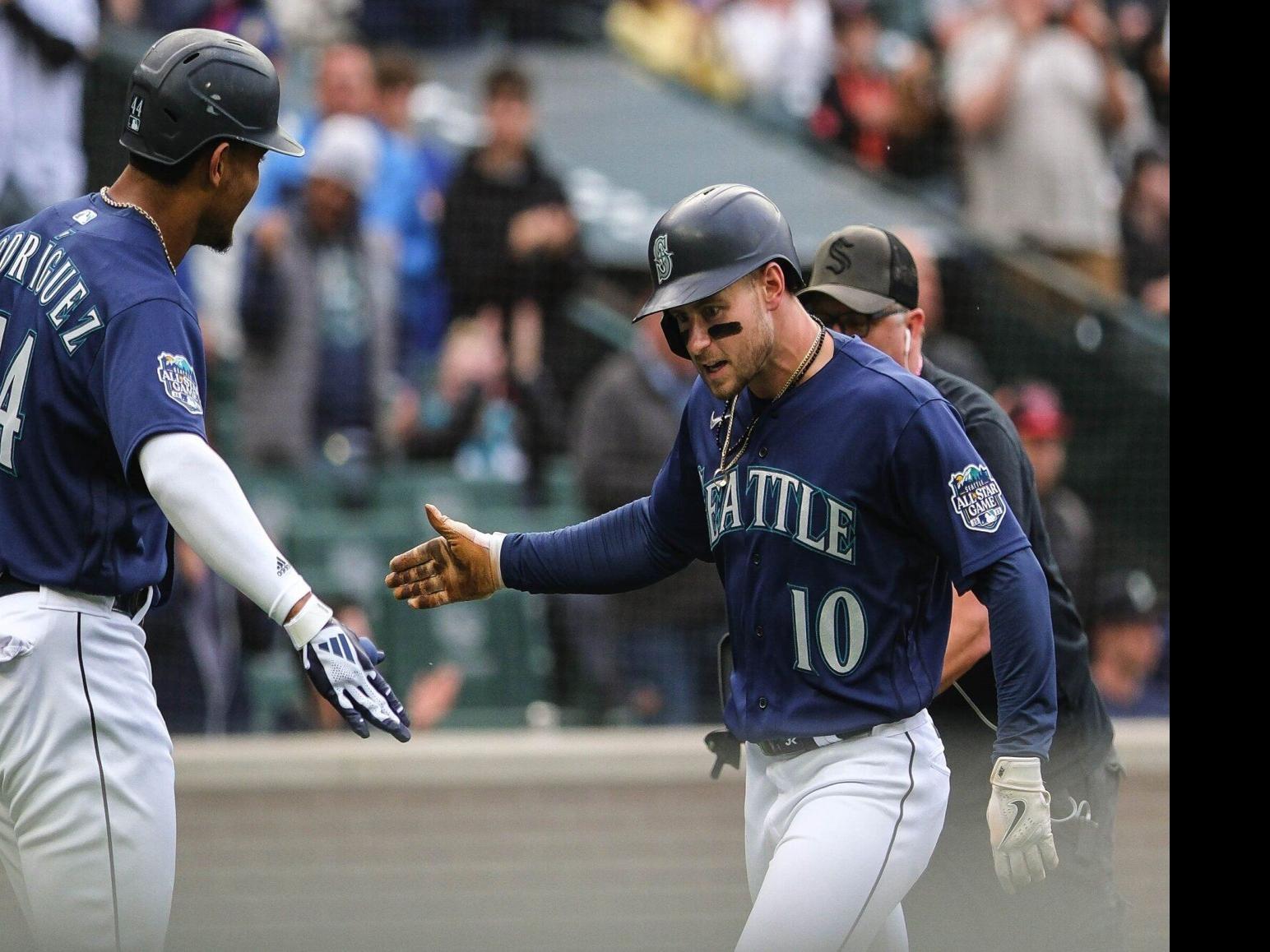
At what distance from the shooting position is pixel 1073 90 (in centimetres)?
917

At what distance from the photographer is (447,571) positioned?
3693mm

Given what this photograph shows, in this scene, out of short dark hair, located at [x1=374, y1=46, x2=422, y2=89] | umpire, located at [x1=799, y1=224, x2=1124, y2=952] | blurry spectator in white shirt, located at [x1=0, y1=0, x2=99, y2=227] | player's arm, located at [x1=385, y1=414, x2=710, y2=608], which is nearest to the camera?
player's arm, located at [x1=385, y1=414, x2=710, y2=608]

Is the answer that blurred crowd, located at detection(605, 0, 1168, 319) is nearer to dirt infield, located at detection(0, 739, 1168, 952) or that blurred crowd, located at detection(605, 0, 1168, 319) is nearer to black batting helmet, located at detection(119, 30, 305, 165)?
dirt infield, located at detection(0, 739, 1168, 952)

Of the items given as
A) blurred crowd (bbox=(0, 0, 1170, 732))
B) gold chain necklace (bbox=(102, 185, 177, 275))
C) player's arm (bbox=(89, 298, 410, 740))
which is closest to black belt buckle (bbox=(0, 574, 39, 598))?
player's arm (bbox=(89, 298, 410, 740))

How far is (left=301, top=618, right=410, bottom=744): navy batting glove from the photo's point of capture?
3.00 m

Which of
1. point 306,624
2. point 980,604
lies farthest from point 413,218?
point 306,624

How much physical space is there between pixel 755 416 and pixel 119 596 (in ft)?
3.85

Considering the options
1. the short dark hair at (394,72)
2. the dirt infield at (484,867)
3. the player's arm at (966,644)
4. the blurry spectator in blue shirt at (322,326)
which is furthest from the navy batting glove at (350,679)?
the short dark hair at (394,72)

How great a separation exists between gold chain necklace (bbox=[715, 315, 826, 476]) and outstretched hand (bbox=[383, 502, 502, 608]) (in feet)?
Result: 1.80

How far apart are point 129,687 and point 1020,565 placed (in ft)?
5.00

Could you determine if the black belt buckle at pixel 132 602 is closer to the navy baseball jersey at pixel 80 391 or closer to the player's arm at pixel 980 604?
the navy baseball jersey at pixel 80 391

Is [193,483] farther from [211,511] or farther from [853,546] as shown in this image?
[853,546]

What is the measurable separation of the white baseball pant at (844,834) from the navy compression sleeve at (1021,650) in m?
0.17

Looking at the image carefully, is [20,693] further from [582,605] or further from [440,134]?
[440,134]
